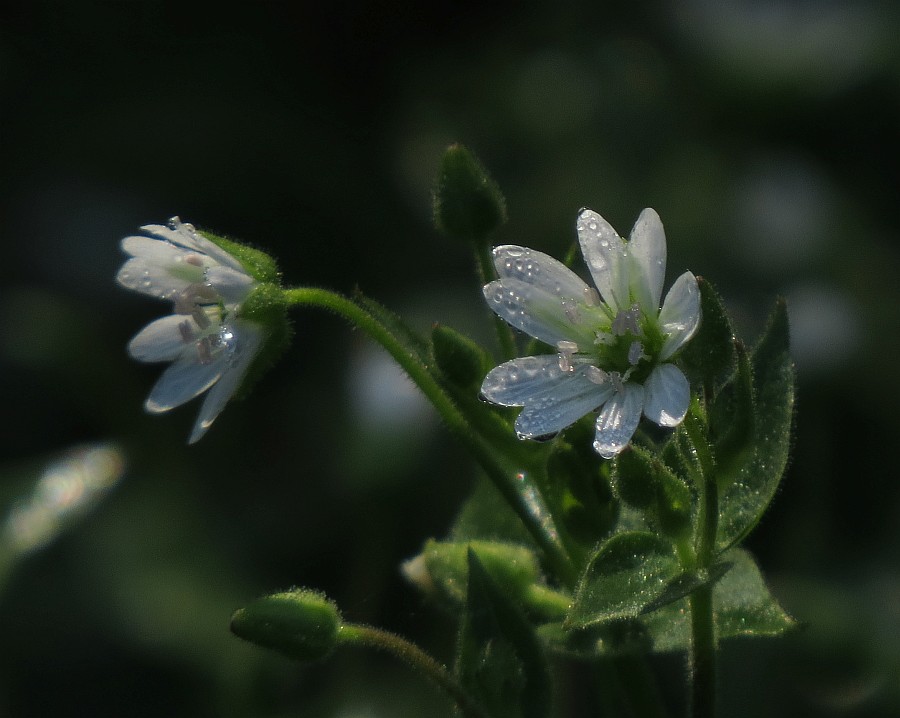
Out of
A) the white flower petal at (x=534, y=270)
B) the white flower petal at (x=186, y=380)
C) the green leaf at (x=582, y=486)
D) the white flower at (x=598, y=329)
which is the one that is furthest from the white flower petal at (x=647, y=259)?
the white flower petal at (x=186, y=380)

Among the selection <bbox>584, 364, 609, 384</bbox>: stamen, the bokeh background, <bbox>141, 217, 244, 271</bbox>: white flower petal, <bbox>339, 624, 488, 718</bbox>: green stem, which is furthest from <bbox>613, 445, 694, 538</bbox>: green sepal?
the bokeh background

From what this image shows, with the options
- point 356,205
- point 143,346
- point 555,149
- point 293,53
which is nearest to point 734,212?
point 555,149

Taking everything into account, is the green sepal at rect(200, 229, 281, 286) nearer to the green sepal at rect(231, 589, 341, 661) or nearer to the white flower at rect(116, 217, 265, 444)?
the white flower at rect(116, 217, 265, 444)

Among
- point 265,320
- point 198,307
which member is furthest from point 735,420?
point 198,307

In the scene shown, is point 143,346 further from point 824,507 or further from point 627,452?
point 824,507

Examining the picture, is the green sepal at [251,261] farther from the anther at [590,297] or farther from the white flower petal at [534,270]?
the anther at [590,297]

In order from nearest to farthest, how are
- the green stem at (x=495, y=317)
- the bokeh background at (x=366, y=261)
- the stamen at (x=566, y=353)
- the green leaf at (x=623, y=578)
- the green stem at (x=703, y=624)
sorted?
the green leaf at (x=623, y=578) → the green stem at (x=703, y=624) → the stamen at (x=566, y=353) → the green stem at (x=495, y=317) → the bokeh background at (x=366, y=261)
